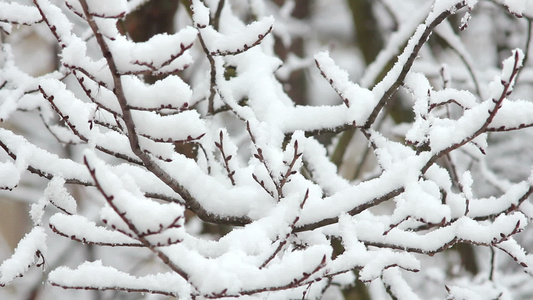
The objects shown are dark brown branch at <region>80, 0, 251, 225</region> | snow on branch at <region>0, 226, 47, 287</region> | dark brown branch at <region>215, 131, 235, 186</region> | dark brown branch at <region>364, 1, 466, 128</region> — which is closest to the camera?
Result: dark brown branch at <region>80, 0, 251, 225</region>

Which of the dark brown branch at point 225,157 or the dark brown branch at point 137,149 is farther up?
the dark brown branch at point 225,157

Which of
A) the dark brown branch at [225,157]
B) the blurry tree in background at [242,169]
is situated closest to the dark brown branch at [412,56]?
the blurry tree in background at [242,169]

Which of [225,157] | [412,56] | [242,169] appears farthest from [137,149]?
[412,56]

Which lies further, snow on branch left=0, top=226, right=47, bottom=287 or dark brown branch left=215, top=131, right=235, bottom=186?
dark brown branch left=215, top=131, right=235, bottom=186

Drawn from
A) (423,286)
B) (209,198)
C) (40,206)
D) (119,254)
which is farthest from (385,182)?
(119,254)

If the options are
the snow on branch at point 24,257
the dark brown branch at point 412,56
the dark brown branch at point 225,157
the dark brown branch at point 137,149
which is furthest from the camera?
the dark brown branch at point 225,157

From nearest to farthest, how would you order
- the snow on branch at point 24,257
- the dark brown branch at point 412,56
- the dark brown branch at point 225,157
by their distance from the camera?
the snow on branch at point 24,257, the dark brown branch at point 412,56, the dark brown branch at point 225,157

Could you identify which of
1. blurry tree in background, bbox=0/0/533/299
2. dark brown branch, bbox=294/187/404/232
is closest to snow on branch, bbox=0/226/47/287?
blurry tree in background, bbox=0/0/533/299

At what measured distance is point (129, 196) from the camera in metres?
0.92

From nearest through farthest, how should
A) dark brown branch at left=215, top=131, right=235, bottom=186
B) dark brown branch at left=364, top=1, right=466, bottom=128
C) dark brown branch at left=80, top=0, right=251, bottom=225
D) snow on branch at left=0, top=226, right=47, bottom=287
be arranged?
dark brown branch at left=80, top=0, right=251, bottom=225 < snow on branch at left=0, top=226, right=47, bottom=287 < dark brown branch at left=364, top=1, right=466, bottom=128 < dark brown branch at left=215, top=131, right=235, bottom=186

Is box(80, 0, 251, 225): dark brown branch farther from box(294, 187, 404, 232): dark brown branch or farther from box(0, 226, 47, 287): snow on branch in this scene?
box(0, 226, 47, 287): snow on branch

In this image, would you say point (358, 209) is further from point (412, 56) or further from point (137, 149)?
point (137, 149)

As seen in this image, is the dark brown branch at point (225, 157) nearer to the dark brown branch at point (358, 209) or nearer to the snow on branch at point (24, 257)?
the dark brown branch at point (358, 209)

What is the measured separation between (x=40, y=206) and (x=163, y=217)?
669 mm
